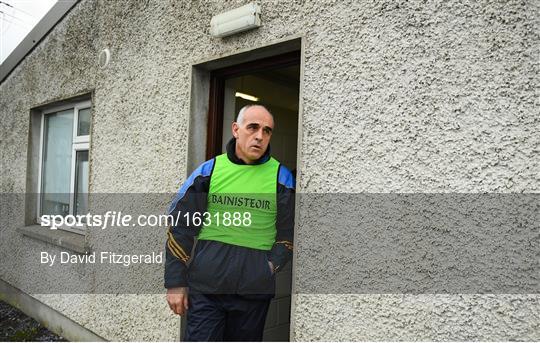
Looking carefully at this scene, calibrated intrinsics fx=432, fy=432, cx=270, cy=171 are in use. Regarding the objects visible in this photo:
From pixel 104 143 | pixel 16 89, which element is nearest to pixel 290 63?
pixel 104 143

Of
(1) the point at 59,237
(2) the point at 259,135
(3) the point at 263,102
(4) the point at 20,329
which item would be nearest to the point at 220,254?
(2) the point at 259,135

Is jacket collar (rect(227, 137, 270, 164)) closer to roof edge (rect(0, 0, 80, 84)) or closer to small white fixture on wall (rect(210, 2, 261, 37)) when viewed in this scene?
small white fixture on wall (rect(210, 2, 261, 37))

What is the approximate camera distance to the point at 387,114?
2.09m

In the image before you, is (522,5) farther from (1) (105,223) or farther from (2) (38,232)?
(2) (38,232)

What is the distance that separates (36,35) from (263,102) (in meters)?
3.35

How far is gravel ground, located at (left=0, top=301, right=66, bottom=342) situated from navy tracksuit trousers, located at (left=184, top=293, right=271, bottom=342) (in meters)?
2.78

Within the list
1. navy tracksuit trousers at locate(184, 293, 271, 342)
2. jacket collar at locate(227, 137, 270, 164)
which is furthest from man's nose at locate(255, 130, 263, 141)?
navy tracksuit trousers at locate(184, 293, 271, 342)

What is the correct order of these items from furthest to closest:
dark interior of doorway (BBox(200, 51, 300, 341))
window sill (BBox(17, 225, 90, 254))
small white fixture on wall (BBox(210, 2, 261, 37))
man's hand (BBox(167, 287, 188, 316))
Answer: window sill (BBox(17, 225, 90, 254)) < dark interior of doorway (BBox(200, 51, 300, 341)) < small white fixture on wall (BBox(210, 2, 261, 37)) < man's hand (BBox(167, 287, 188, 316))

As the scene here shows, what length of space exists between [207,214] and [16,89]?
4786 mm

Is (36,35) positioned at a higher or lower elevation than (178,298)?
higher

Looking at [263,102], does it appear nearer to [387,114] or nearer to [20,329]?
[387,114]

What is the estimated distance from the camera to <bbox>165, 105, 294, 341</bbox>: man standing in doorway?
2471 mm

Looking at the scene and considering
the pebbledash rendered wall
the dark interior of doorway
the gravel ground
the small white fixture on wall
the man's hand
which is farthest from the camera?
the gravel ground

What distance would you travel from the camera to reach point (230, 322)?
2562 mm
